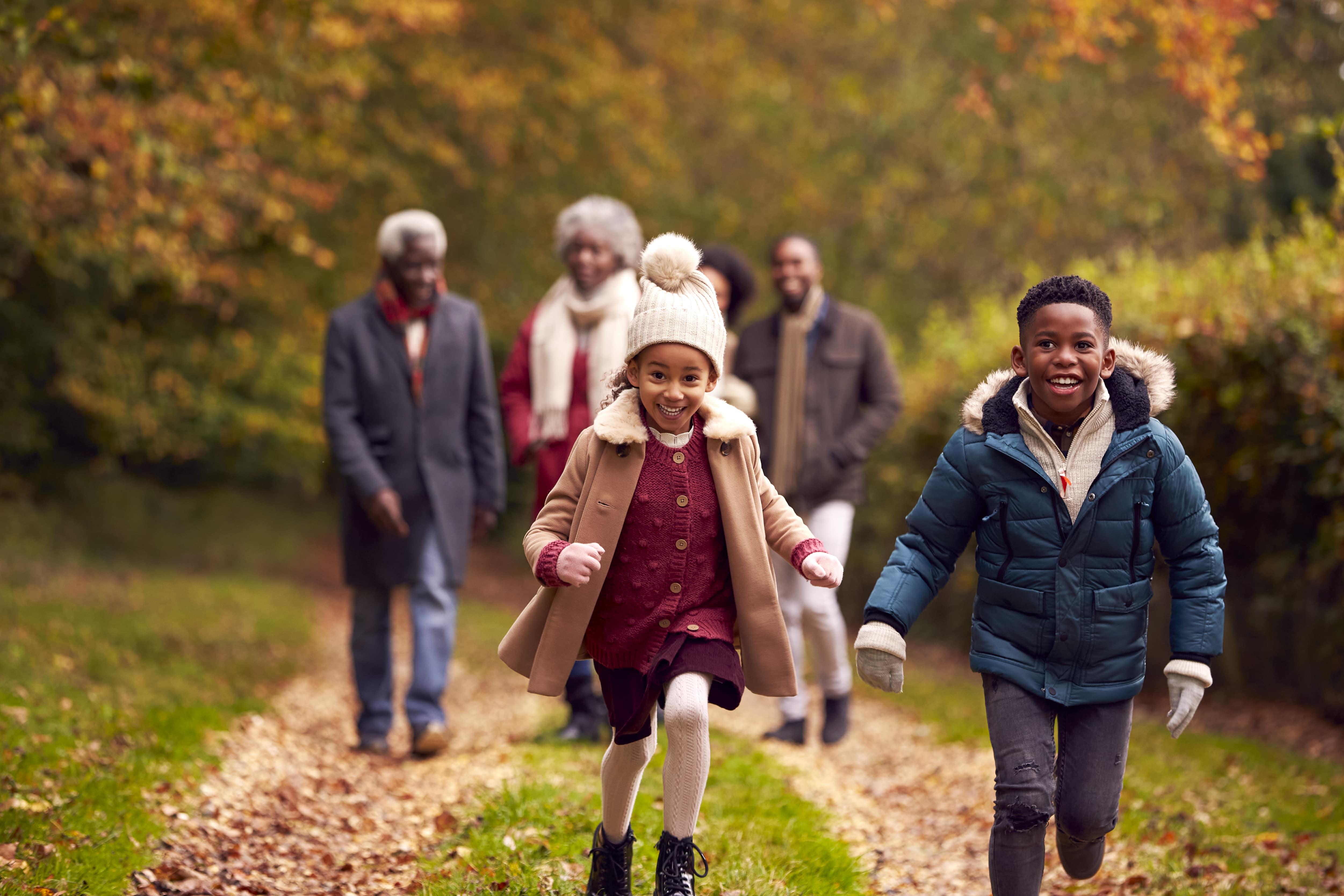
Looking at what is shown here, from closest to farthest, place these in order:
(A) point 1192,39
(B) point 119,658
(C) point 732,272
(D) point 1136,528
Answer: (D) point 1136,528 → (C) point 732,272 → (B) point 119,658 → (A) point 1192,39

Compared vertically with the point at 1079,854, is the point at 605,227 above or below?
above

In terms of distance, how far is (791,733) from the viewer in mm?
6820

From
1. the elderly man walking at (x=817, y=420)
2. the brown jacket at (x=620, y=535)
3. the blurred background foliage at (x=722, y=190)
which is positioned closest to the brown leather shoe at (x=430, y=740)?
the elderly man walking at (x=817, y=420)

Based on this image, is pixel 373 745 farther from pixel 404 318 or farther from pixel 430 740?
pixel 404 318

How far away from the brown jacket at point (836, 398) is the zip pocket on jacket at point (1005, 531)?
3038 mm

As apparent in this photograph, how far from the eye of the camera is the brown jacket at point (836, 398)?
22.4ft

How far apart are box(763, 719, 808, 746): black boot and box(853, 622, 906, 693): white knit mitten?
10.4 ft

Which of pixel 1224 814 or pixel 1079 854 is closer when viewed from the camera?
pixel 1079 854

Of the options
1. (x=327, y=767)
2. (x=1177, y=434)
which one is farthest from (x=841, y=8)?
(x=327, y=767)

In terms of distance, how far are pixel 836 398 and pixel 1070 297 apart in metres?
3.30

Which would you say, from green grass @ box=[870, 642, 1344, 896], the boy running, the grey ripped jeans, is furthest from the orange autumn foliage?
the grey ripped jeans

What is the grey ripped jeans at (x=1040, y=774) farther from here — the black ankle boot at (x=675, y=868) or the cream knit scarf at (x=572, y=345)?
the cream knit scarf at (x=572, y=345)

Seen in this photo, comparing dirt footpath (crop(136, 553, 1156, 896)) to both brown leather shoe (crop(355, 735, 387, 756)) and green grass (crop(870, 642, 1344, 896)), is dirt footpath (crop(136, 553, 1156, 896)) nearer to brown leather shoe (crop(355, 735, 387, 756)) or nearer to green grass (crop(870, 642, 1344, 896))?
brown leather shoe (crop(355, 735, 387, 756))

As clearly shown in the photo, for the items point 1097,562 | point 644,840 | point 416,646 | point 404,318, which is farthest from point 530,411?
point 1097,562
